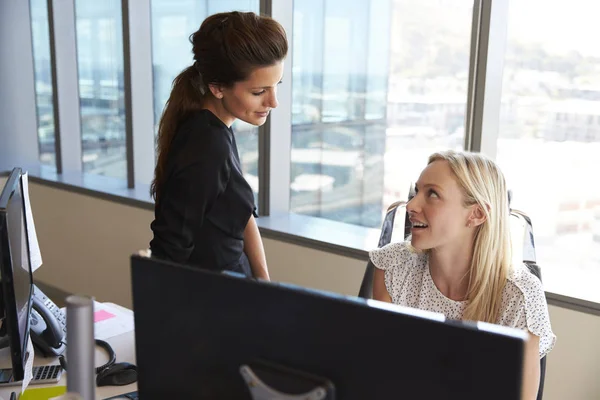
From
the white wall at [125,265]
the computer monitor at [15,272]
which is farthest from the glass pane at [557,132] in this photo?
the computer monitor at [15,272]

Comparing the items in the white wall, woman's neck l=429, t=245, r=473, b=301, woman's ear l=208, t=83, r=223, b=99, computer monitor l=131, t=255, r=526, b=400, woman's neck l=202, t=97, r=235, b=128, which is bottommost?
the white wall

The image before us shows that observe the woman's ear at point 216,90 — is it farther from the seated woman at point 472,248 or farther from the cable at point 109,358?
the cable at point 109,358

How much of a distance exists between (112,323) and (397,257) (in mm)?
863

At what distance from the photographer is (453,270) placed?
177 centimetres

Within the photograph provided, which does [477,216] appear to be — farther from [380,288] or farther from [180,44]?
[180,44]

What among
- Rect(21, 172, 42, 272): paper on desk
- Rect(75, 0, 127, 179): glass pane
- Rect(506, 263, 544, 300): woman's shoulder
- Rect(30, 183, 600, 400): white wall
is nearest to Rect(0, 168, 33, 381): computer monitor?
Rect(21, 172, 42, 272): paper on desk

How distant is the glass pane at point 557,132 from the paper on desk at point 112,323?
1426 millimetres

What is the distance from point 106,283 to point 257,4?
185 cm

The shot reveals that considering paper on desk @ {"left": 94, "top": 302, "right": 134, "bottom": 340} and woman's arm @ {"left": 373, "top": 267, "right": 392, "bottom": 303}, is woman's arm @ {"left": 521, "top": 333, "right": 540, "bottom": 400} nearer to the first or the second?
woman's arm @ {"left": 373, "top": 267, "right": 392, "bottom": 303}

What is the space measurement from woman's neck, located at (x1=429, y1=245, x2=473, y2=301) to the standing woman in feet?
1.75

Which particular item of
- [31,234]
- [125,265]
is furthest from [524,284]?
[125,265]

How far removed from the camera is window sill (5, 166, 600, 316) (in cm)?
226

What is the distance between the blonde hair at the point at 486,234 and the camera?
1.67m

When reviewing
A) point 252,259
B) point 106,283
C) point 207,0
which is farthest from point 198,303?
point 106,283
